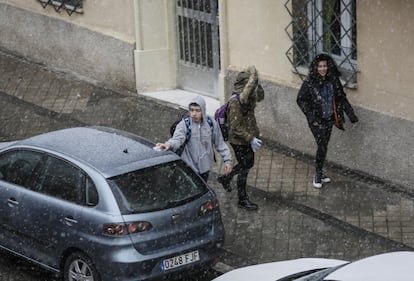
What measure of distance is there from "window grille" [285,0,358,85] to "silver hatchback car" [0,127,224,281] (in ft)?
12.0

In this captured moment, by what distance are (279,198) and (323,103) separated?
4.15 ft

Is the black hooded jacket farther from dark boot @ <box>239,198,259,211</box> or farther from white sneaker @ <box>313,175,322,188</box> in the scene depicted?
dark boot @ <box>239,198,259,211</box>

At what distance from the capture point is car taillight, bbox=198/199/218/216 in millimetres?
11010

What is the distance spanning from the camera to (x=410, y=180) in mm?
13469

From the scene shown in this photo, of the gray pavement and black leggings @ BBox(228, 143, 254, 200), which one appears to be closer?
the gray pavement

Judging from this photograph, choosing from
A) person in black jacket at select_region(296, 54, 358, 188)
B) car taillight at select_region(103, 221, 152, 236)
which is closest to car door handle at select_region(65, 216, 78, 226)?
car taillight at select_region(103, 221, 152, 236)

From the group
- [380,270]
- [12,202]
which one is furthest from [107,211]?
[380,270]

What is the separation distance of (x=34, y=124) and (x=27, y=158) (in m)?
5.04

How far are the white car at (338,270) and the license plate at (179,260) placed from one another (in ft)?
4.31

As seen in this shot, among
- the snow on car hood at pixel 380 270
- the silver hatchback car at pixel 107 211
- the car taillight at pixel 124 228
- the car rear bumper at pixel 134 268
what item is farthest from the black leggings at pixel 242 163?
the snow on car hood at pixel 380 270

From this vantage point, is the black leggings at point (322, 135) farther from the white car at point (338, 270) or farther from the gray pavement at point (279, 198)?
the white car at point (338, 270)

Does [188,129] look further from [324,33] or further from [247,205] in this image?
[324,33]

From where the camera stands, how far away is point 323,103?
13.5 meters

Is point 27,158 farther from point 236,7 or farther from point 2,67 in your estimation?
point 2,67
